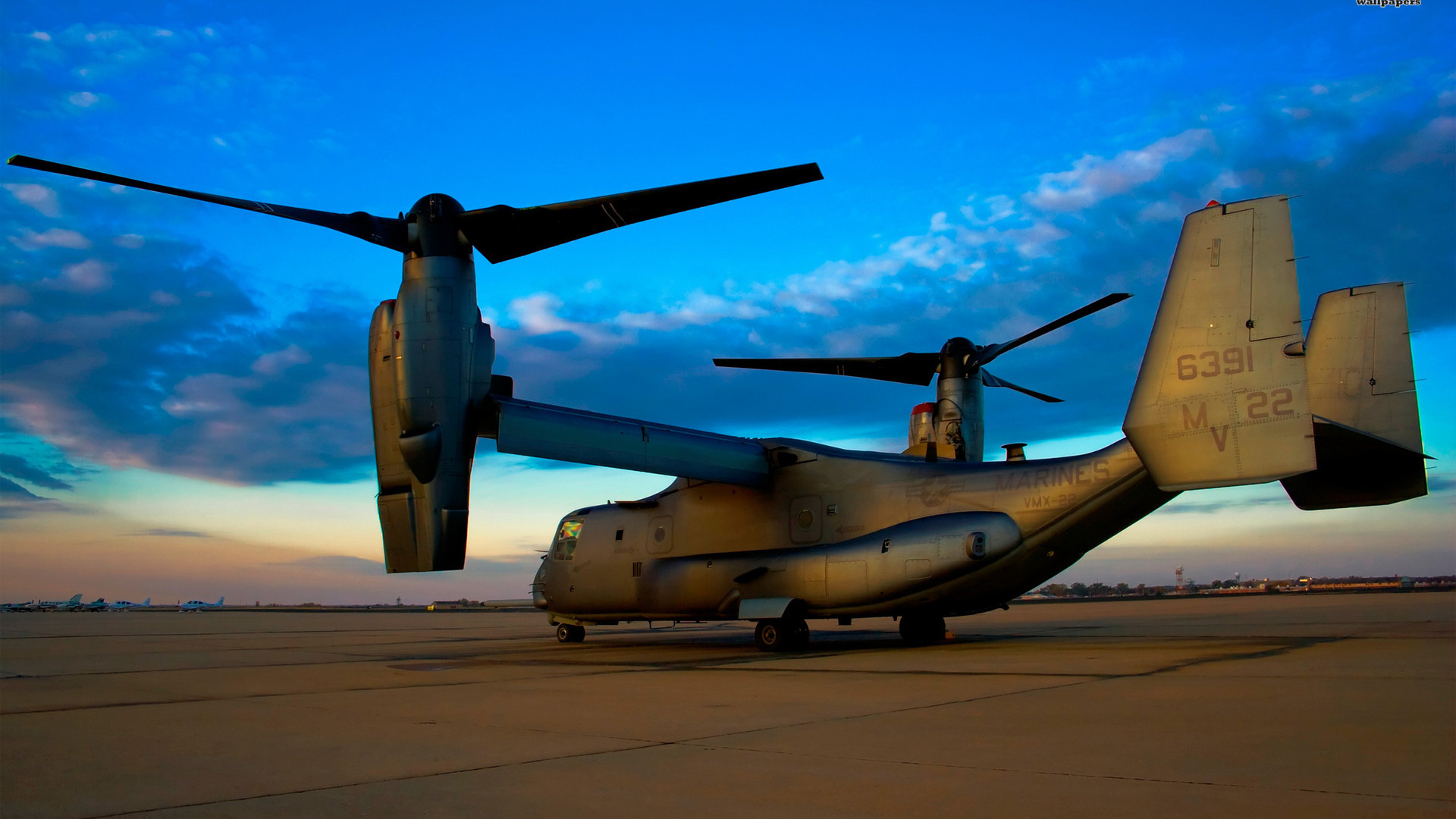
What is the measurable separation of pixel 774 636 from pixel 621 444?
4.17 metres

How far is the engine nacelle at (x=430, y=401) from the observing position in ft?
42.7

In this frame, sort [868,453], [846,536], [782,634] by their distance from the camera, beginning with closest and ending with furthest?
[782,634], [846,536], [868,453]

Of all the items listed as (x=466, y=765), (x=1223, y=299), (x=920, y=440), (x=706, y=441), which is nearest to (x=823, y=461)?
(x=706, y=441)

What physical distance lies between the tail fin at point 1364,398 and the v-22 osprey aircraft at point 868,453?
0.03 m

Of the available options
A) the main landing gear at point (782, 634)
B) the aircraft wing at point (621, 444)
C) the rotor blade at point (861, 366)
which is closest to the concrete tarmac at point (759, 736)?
the main landing gear at point (782, 634)

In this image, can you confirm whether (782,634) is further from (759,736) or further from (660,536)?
(759,736)

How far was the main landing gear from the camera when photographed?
50.9 ft

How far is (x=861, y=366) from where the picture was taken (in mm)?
20828

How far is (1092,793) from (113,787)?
473 cm

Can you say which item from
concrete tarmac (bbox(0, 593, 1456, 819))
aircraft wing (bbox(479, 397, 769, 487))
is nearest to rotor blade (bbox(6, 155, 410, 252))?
aircraft wing (bbox(479, 397, 769, 487))

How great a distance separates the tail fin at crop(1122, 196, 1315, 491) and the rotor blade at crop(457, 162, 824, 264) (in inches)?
206

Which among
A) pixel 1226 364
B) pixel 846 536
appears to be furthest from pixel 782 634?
pixel 1226 364

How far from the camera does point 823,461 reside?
16.8 metres

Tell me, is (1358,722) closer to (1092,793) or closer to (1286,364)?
(1092,793)
